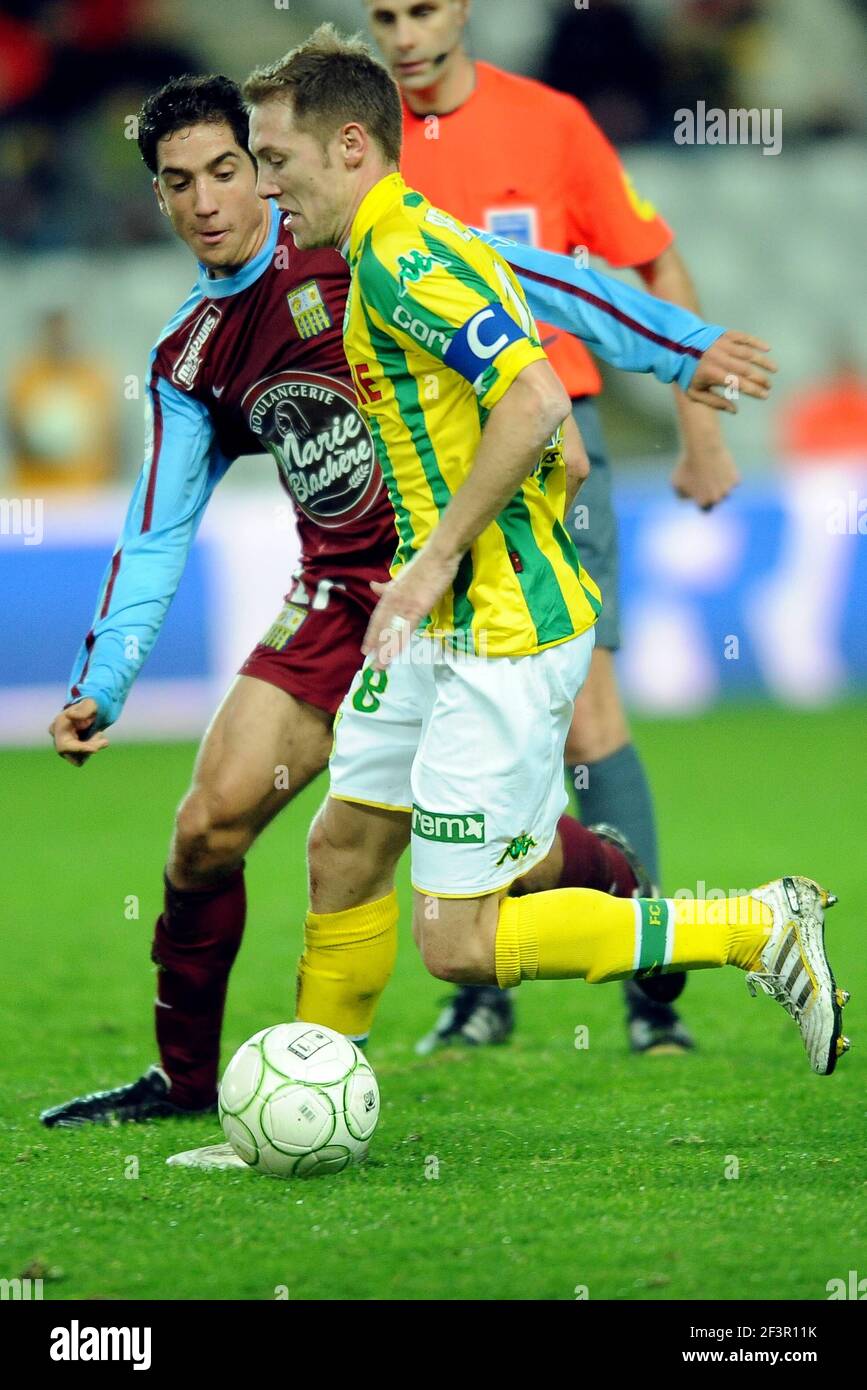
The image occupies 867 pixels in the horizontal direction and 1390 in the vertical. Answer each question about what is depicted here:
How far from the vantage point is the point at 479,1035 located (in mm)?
5145

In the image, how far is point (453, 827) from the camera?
12.1 feet

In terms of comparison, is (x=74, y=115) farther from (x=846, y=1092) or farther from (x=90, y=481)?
(x=846, y=1092)

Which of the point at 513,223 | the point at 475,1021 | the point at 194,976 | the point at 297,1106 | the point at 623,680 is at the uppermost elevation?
the point at 513,223

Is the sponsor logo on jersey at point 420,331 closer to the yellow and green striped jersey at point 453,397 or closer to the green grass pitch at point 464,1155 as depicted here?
the yellow and green striped jersey at point 453,397

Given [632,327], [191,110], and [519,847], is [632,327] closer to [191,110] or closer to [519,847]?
[191,110]

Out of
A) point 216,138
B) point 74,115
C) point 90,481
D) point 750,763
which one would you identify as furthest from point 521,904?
point 74,115

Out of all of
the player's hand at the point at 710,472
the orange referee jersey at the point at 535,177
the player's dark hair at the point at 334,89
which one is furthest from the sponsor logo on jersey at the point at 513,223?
the player's dark hair at the point at 334,89

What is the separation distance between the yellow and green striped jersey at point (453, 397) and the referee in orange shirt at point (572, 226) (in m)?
1.24

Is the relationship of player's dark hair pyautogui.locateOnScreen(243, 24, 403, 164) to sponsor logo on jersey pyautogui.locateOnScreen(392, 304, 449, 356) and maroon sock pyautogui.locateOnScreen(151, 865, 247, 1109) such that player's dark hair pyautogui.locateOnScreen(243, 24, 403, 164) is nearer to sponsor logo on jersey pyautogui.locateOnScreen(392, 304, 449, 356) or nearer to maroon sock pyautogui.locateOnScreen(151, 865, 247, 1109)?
sponsor logo on jersey pyautogui.locateOnScreen(392, 304, 449, 356)

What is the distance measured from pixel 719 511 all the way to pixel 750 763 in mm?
1631

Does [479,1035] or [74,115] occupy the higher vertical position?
[74,115]

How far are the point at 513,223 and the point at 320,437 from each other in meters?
1.16

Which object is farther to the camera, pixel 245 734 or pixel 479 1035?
pixel 479 1035

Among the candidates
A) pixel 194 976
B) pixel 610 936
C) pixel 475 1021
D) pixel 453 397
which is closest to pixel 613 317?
pixel 453 397
